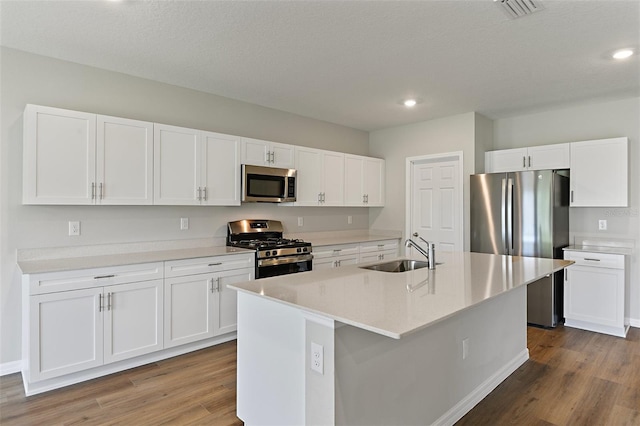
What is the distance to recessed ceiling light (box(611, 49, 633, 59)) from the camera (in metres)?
2.97

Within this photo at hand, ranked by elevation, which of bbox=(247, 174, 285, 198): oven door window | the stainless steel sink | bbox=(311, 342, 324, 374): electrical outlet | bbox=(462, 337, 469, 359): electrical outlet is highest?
bbox=(247, 174, 285, 198): oven door window

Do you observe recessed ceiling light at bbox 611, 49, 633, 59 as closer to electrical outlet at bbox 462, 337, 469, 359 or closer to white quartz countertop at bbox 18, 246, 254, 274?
electrical outlet at bbox 462, 337, 469, 359

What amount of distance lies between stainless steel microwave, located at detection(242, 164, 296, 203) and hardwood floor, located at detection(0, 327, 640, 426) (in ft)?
5.51

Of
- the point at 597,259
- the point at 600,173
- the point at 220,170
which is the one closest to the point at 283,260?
the point at 220,170

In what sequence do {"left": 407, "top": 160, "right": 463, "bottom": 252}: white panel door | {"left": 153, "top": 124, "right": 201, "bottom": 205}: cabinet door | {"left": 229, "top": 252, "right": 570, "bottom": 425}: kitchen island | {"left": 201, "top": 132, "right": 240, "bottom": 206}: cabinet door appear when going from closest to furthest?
1. {"left": 229, "top": 252, "right": 570, "bottom": 425}: kitchen island
2. {"left": 153, "top": 124, "right": 201, "bottom": 205}: cabinet door
3. {"left": 201, "top": 132, "right": 240, "bottom": 206}: cabinet door
4. {"left": 407, "top": 160, "right": 463, "bottom": 252}: white panel door

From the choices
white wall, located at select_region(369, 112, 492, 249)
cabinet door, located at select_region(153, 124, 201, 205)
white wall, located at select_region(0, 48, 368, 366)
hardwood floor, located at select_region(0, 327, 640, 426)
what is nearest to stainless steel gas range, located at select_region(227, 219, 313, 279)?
white wall, located at select_region(0, 48, 368, 366)

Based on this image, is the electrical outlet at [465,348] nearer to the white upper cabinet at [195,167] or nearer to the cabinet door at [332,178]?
the white upper cabinet at [195,167]

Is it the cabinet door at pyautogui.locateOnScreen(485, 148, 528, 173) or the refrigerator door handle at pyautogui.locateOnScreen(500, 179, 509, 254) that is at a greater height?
the cabinet door at pyautogui.locateOnScreen(485, 148, 528, 173)

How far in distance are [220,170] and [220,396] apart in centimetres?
217

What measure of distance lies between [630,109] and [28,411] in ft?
20.3

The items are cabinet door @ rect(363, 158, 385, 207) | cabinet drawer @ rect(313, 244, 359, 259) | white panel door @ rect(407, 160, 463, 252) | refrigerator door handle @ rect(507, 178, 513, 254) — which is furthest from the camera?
cabinet door @ rect(363, 158, 385, 207)

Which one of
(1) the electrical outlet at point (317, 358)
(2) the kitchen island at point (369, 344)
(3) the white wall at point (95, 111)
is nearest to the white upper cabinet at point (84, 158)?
(3) the white wall at point (95, 111)

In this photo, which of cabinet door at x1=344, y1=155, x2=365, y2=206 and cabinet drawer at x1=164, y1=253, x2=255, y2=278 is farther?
cabinet door at x1=344, y1=155, x2=365, y2=206

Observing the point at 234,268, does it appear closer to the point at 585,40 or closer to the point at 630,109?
the point at 585,40
